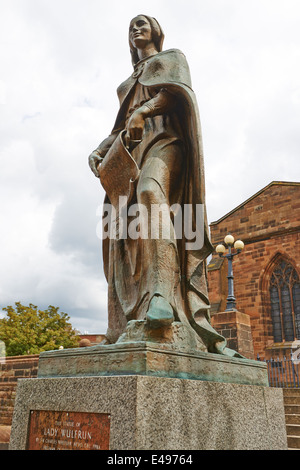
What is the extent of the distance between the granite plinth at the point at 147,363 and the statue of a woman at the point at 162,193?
0.22 metres

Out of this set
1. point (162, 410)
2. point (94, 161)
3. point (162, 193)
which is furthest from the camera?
point (94, 161)

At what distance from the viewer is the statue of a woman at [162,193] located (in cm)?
296

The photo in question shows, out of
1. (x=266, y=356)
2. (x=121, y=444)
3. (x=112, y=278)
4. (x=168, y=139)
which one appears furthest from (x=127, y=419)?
(x=266, y=356)

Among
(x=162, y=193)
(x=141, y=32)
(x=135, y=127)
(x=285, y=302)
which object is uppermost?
(x=285, y=302)

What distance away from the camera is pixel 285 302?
69.1 feet

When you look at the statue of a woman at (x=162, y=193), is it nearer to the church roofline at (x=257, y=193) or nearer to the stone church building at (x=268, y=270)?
the stone church building at (x=268, y=270)

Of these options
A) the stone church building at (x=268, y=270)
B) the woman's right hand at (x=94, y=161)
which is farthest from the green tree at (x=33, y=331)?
the woman's right hand at (x=94, y=161)

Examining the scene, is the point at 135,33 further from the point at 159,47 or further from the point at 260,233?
→ the point at 260,233

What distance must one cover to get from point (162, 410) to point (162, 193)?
1491mm

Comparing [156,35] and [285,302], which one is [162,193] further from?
[285,302]

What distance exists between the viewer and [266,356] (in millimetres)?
20125

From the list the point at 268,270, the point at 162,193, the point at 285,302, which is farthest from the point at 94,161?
the point at 268,270

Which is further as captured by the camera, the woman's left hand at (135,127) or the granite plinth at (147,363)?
the woman's left hand at (135,127)
